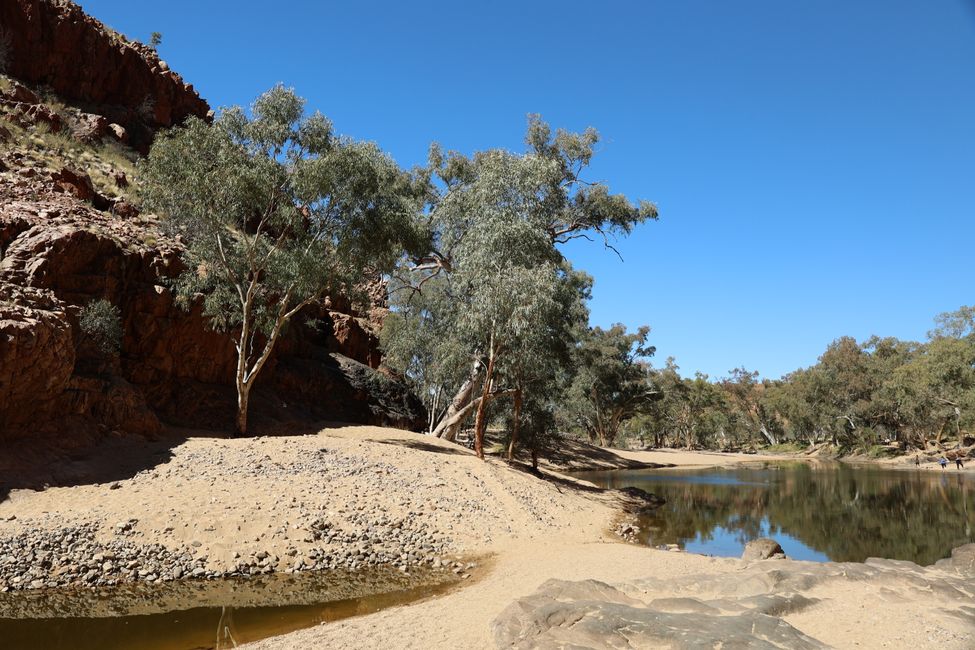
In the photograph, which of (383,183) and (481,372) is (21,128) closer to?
(383,183)

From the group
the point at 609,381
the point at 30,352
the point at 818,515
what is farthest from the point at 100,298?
the point at 609,381

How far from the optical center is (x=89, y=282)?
19047 millimetres

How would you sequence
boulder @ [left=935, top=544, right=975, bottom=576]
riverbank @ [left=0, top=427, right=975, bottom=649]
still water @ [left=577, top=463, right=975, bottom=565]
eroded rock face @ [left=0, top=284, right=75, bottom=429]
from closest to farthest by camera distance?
1. riverbank @ [left=0, top=427, right=975, bottom=649]
2. boulder @ [left=935, top=544, right=975, bottom=576]
3. eroded rock face @ [left=0, top=284, right=75, bottom=429]
4. still water @ [left=577, top=463, right=975, bottom=565]

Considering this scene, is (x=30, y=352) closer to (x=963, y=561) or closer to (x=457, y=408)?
(x=457, y=408)

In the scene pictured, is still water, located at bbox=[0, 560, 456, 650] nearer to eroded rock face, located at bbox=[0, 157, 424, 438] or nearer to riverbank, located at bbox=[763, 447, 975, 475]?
eroded rock face, located at bbox=[0, 157, 424, 438]

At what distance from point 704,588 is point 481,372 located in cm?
1952

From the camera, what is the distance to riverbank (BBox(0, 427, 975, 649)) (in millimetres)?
8023

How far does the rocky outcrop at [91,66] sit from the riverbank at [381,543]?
25.7m

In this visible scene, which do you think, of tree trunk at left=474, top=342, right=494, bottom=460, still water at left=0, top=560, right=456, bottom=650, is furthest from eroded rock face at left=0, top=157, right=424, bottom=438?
tree trunk at left=474, top=342, right=494, bottom=460

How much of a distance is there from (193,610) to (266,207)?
16084 mm

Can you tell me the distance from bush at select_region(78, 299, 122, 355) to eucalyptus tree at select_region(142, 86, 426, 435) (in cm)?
296

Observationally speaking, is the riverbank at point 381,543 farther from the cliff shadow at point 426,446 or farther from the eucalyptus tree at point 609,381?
the eucalyptus tree at point 609,381

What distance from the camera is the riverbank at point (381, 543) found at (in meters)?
8.02

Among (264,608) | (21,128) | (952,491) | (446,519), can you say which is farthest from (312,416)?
(952,491)
